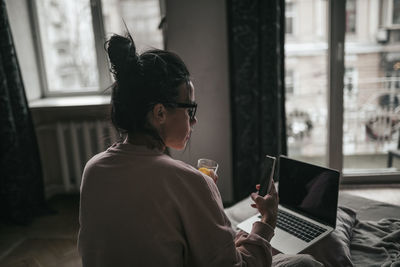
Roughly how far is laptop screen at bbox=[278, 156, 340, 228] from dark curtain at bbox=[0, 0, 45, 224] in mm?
1897

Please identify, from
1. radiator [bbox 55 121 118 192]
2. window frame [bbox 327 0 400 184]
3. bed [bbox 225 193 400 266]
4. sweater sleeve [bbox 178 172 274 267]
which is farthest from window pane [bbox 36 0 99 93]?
sweater sleeve [bbox 178 172 274 267]

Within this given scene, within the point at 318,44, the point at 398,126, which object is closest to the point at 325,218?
the point at 398,126

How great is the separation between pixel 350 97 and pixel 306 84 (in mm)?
893

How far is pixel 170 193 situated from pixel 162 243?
0.11 metres

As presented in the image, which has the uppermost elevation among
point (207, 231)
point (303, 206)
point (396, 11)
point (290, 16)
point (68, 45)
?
point (290, 16)

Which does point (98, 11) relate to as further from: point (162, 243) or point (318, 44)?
point (318, 44)

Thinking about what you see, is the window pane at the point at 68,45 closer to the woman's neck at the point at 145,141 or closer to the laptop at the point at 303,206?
the laptop at the point at 303,206

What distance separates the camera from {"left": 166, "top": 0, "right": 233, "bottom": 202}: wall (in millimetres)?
2436

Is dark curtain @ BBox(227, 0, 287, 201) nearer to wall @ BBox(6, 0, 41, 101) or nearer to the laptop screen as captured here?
the laptop screen

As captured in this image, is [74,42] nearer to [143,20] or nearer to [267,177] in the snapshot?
[143,20]

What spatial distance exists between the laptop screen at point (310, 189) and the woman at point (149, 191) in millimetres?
538

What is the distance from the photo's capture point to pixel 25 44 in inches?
111

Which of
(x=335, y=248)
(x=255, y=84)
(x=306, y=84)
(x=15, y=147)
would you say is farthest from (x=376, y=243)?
(x=306, y=84)

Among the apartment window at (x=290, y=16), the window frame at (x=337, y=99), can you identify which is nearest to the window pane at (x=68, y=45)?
the window frame at (x=337, y=99)
